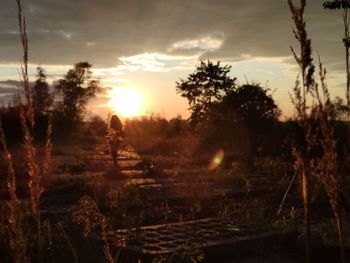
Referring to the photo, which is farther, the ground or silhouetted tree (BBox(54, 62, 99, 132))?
silhouetted tree (BBox(54, 62, 99, 132))

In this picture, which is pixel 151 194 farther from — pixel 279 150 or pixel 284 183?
pixel 279 150

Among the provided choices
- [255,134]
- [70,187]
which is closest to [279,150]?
[255,134]

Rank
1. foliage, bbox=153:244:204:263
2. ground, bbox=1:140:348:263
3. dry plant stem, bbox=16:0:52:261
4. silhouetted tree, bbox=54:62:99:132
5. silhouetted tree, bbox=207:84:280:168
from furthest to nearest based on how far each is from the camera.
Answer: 1. silhouetted tree, bbox=54:62:99:132
2. silhouetted tree, bbox=207:84:280:168
3. ground, bbox=1:140:348:263
4. foliage, bbox=153:244:204:263
5. dry plant stem, bbox=16:0:52:261

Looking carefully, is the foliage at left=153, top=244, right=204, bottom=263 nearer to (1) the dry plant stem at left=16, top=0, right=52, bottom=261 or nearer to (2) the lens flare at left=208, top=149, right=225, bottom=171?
(1) the dry plant stem at left=16, top=0, right=52, bottom=261

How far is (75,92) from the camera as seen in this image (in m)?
44.2

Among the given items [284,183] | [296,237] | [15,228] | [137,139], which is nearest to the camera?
[15,228]

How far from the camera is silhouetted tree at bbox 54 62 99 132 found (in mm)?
41338

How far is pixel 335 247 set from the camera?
6.54 metres

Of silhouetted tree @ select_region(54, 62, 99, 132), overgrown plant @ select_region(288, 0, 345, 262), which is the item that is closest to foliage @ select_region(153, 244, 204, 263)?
overgrown plant @ select_region(288, 0, 345, 262)

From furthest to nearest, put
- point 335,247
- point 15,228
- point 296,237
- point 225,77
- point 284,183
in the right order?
1. point 225,77
2. point 284,183
3. point 296,237
4. point 335,247
5. point 15,228

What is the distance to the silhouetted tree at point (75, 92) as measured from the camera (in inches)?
1627

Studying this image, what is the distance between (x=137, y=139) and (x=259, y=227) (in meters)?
27.9

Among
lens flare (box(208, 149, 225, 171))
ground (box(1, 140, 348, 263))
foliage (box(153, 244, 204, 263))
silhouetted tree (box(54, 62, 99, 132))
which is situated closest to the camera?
foliage (box(153, 244, 204, 263))

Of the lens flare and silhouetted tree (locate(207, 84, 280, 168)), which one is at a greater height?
silhouetted tree (locate(207, 84, 280, 168))
